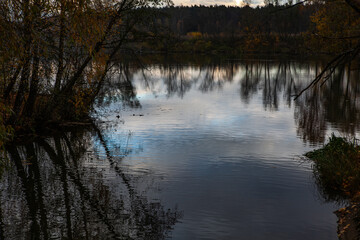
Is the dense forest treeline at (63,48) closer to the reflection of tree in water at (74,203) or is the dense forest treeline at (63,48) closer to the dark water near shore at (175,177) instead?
the dark water near shore at (175,177)

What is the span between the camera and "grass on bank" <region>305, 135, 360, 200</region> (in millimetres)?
12117

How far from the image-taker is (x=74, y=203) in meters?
11.6

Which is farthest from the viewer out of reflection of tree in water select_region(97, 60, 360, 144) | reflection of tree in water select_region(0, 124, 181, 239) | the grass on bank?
reflection of tree in water select_region(97, 60, 360, 144)

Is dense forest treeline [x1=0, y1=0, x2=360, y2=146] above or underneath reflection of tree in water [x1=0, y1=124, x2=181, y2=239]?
above

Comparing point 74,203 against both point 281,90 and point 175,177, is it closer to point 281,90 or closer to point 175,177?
point 175,177

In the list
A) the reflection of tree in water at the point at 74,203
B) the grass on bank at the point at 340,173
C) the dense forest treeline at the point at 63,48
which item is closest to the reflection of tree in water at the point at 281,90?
the grass on bank at the point at 340,173

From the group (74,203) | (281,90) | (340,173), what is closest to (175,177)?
A: (74,203)

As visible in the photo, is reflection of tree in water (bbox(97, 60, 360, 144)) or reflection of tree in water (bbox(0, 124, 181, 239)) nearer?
reflection of tree in water (bbox(0, 124, 181, 239))

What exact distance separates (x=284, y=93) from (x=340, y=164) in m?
26.8

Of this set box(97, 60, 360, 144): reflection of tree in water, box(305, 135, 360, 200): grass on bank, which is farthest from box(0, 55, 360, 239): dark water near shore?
box(305, 135, 360, 200): grass on bank

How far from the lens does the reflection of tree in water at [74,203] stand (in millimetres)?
9906

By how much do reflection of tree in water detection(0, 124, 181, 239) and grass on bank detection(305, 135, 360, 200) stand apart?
5.11 m

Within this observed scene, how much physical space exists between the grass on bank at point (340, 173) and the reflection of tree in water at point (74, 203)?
16.8ft

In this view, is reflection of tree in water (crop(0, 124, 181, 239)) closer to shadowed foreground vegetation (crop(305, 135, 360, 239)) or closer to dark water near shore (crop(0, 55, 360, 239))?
dark water near shore (crop(0, 55, 360, 239))
